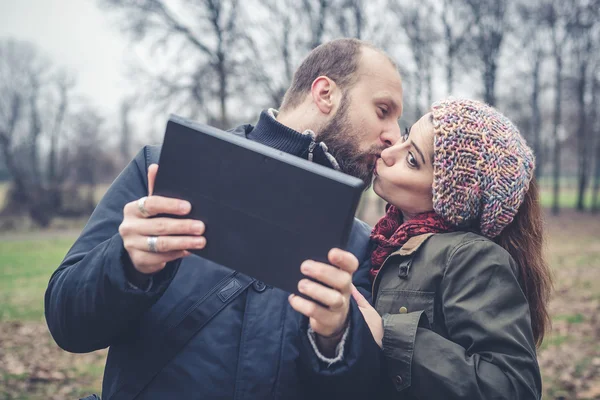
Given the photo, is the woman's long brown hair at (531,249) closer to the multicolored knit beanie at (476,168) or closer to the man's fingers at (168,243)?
the multicolored knit beanie at (476,168)

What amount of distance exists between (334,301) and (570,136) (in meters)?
29.7

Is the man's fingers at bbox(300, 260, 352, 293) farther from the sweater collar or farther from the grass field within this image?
the grass field

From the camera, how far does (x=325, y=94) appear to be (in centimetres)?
228

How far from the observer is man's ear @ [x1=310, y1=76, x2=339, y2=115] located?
224 centimetres

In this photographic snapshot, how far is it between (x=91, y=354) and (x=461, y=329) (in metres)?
5.68

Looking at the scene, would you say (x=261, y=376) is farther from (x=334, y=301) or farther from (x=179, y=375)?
(x=334, y=301)

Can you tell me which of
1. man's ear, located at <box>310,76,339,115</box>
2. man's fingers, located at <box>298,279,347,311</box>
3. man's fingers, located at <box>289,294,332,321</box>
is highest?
man's ear, located at <box>310,76,339,115</box>

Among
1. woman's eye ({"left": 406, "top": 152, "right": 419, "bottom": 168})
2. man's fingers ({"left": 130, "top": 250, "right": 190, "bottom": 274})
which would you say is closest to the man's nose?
woman's eye ({"left": 406, "top": 152, "right": 419, "bottom": 168})

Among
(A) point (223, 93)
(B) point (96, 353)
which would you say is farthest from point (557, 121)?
(B) point (96, 353)

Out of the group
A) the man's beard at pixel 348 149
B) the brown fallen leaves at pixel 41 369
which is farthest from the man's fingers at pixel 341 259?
the brown fallen leaves at pixel 41 369

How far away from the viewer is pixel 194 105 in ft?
47.8

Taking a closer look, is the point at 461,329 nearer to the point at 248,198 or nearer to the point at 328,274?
the point at 328,274

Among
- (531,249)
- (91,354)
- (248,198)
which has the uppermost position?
(248,198)

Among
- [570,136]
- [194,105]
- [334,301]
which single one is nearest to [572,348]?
[334,301]
